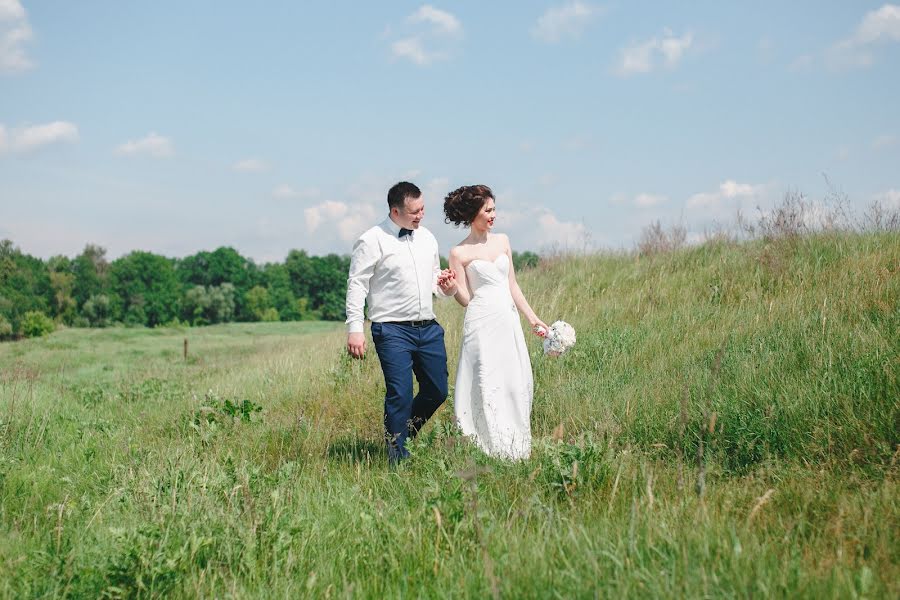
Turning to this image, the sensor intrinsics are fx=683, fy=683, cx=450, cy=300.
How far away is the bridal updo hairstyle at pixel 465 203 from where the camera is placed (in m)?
5.98

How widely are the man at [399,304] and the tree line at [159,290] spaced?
5701 centimetres

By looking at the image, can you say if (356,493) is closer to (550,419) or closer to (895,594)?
(550,419)

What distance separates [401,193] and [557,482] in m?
2.84

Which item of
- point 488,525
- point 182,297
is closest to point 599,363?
point 488,525

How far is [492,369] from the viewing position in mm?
5832

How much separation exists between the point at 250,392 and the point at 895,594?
8496 mm

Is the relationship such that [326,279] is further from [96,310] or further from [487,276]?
[487,276]

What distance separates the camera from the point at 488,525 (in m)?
3.55

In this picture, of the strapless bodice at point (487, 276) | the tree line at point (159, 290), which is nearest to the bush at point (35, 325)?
the tree line at point (159, 290)

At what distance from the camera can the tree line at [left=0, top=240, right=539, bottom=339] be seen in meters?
62.9

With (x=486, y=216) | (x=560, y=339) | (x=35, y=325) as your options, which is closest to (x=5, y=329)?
(x=35, y=325)

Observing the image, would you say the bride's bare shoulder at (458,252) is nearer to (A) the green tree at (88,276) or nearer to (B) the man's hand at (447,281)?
(B) the man's hand at (447,281)

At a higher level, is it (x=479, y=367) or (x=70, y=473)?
(x=479, y=367)

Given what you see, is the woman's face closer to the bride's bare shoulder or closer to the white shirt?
the bride's bare shoulder
